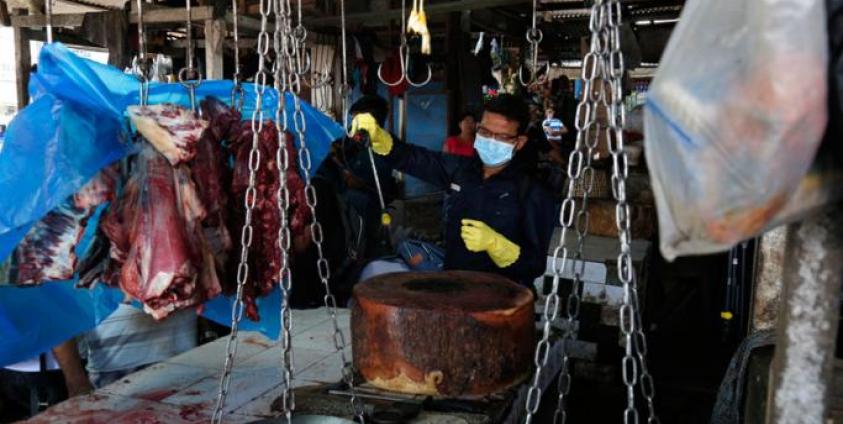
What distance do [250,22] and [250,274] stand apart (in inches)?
124

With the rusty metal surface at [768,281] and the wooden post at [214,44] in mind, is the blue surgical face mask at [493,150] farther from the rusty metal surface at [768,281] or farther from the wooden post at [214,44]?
the wooden post at [214,44]

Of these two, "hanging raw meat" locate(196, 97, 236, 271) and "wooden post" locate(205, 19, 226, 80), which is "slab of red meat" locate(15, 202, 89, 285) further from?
"wooden post" locate(205, 19, 226, 80)

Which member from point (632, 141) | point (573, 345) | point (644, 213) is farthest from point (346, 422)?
point (632, 141)

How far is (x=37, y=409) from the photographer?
373cm

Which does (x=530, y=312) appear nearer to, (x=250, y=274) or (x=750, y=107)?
(x=250, y=274)

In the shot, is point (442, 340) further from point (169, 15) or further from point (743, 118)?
point (169, 15)

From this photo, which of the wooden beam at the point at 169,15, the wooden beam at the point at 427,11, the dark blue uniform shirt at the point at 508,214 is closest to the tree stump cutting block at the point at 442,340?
the dark blue uniform shirt at the point at 508,214

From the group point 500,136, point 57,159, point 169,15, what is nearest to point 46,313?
point 57,159

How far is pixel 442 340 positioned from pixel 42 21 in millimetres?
4624

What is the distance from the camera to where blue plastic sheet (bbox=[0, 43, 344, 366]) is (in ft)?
8.98

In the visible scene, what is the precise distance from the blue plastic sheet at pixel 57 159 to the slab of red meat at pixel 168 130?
21cm

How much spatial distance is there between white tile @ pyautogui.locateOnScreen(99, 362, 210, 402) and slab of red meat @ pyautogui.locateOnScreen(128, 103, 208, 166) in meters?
1.25

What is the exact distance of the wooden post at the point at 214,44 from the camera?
4922mm

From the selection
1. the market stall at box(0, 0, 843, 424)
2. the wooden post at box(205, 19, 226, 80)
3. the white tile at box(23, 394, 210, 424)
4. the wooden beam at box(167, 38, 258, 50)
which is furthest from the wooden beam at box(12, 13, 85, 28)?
the white tile at box(23, 394, 210, 424)
